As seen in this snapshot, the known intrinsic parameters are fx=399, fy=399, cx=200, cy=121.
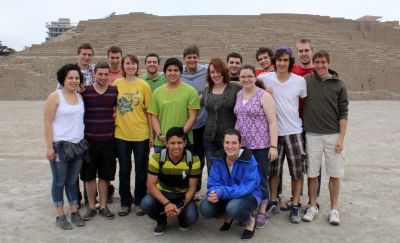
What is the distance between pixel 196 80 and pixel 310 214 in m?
2.05

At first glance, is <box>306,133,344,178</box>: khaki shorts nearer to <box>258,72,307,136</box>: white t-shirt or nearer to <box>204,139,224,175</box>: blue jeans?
<box>258,72,307,136</box>: white t-shirt

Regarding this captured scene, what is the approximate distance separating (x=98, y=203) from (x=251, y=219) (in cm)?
198

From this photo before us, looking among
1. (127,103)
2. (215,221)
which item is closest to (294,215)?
(215,221)

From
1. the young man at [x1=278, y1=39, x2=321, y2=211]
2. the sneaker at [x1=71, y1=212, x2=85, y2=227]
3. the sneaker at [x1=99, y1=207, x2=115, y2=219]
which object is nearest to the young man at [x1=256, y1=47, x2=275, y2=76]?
the young man at [x1=278, y1=39, x2=321, y2=211]

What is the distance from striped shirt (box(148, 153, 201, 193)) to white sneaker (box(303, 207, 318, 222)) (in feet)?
4.31

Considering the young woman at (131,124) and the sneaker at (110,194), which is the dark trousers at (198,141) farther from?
the sneaker at (110,194)

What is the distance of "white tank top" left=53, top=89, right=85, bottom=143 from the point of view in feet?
13.5

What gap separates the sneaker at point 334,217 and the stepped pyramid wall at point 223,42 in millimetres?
18074

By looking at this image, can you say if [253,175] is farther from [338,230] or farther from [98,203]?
[98,203]

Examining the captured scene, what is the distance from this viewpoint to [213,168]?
3.97m

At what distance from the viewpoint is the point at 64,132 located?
4.12 metres

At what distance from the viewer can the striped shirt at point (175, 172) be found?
4.05m

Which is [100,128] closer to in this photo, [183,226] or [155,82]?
[155,82]

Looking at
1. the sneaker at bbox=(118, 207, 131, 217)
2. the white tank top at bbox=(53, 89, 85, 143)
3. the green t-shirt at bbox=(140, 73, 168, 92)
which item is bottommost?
the sneaker at bbox=(118, 207, 131, 217)
